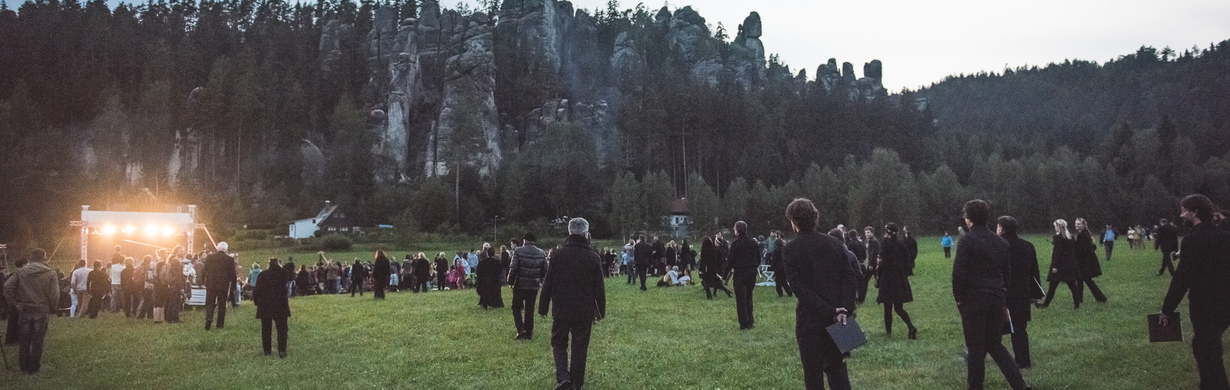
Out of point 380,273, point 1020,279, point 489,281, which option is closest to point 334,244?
point 380,273

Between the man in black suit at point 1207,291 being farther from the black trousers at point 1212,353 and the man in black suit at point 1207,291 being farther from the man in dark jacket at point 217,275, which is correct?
the man in dark jacket at point 217,275

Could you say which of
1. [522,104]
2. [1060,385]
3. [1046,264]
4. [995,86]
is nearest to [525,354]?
[1060,385]

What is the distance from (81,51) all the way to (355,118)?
36.9 meters

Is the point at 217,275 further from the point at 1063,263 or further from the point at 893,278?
the point at 1063,263

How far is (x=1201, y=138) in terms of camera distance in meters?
105

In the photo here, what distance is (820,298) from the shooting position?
18.7 feet

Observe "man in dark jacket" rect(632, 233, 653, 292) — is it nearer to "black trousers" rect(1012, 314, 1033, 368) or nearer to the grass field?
the grass field

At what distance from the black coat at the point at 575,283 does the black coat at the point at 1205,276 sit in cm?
529

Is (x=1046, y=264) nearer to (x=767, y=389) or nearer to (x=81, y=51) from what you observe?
(x=767, y=389)

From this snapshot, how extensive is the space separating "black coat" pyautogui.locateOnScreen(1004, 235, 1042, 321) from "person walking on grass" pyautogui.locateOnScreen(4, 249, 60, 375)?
12.9m

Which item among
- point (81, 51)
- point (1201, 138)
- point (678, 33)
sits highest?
point (678, 33)

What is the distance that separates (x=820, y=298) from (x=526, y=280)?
803 cm

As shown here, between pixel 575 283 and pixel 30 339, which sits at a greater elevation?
pixel 575 283

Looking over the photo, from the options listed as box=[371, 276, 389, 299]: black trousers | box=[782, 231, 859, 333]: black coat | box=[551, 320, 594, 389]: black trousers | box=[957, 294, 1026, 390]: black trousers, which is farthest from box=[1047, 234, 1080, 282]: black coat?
box=[371, 276, 389, 299]: black trousers
